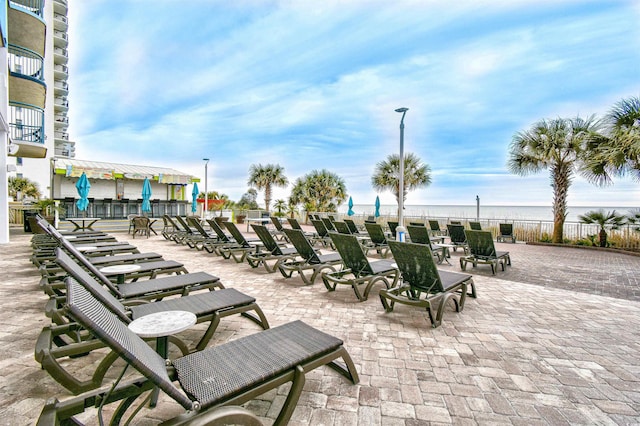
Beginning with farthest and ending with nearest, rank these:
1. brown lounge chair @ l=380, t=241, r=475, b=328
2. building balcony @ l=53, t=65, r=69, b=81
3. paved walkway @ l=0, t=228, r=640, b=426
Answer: building balcony @ l=53, t=65, r=69, b=81
brown lounge chair @ l=380, t=241, r=475, b=328
paved walkway @ l=0, t=228, r=640, b=426

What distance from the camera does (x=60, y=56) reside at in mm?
42000

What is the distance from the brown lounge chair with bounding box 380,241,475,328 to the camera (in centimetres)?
393

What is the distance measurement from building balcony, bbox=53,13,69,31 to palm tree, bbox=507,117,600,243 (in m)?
57.6

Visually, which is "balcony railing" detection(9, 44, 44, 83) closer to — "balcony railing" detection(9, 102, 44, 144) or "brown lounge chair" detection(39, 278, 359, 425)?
"balcony railing" detection(9, 102, 44, 144)

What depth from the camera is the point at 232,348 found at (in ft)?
7.43

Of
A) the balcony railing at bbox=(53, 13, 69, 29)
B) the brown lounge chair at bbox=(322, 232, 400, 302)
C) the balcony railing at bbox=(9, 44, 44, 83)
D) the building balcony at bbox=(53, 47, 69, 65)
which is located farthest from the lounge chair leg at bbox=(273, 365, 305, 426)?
the balcony railing at bbox=(53, 13, 69, 29)

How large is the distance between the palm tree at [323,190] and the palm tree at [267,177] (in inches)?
124

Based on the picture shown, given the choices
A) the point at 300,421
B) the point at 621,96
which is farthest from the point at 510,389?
the point at 621,96

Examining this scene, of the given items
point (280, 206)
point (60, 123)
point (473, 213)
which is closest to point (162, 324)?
point (280, 206)

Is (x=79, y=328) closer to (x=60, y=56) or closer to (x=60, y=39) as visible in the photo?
(x=60, y=56)

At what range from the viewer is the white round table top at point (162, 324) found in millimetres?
1997

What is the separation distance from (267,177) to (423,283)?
25.1 metres

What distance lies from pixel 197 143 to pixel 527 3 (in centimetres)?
2441

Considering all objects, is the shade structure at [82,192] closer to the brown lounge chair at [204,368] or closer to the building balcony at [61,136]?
the brown lounge chair at [204,368]
